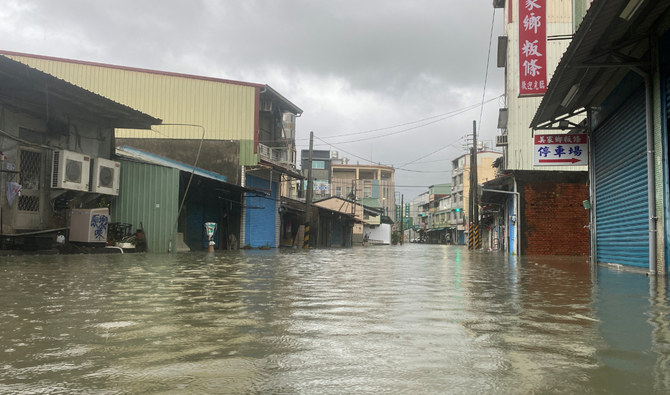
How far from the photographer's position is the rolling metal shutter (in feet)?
32.7

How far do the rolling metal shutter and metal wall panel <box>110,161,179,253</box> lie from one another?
40.7 ft

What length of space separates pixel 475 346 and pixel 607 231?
36.2ft

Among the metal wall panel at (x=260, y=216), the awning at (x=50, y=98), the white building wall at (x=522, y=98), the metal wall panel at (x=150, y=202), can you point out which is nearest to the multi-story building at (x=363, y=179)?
the metal wall panel at (x=260, y=216)

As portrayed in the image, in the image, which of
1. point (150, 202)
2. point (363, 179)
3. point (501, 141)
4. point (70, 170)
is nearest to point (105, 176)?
point (70, 170)

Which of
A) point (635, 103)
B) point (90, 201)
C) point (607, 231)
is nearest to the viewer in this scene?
point (635, 103)

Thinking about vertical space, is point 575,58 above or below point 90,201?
above

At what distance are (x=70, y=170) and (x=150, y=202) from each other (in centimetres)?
331

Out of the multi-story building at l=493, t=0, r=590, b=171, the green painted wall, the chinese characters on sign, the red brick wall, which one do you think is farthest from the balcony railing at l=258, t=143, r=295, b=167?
the chinese characters on sign

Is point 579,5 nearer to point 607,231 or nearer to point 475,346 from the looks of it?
point 607,231

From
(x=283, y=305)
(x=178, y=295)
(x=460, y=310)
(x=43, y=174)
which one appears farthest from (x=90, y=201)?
(x=460, y=310)

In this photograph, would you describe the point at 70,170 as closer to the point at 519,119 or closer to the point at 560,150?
the point at 560,150

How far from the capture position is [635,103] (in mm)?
10227

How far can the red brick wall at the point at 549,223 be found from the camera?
2159 cm

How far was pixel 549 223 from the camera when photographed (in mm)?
21797
